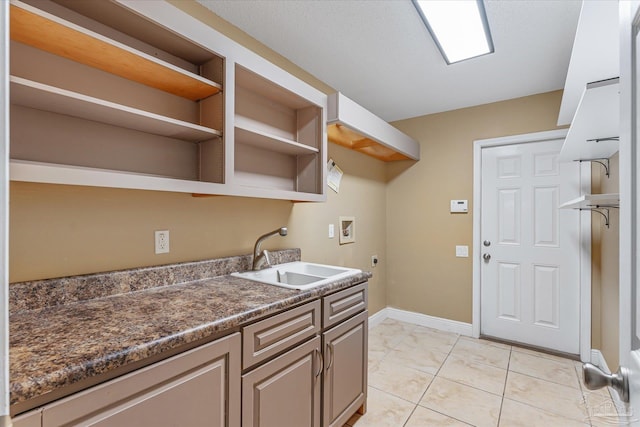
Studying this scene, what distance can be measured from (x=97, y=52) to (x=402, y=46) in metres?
1.77

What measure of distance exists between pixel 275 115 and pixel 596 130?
1903 millimetres

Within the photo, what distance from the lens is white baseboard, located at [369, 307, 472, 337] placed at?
319cm

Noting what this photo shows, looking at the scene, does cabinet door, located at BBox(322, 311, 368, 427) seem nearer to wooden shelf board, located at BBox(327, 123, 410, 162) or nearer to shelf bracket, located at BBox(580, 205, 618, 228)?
wooden shelf board, located at BBox(327, 123, 410, 162)

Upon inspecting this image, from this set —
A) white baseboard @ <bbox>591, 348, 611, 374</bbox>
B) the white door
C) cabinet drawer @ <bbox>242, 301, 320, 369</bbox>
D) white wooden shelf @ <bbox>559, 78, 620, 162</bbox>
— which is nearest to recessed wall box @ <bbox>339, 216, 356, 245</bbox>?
the white door

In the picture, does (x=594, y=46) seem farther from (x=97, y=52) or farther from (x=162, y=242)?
(x=162, y=242)

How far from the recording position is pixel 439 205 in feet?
10.9

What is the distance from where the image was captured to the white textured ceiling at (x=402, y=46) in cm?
173

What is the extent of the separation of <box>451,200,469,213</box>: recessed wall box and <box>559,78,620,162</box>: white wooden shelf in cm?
87

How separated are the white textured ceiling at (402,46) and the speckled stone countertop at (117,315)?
152cm

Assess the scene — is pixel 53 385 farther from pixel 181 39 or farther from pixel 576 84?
pixel 576 84

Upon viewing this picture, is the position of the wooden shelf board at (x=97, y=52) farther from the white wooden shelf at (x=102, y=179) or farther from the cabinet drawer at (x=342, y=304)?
the cabinet drawer at (x=342, y=304)

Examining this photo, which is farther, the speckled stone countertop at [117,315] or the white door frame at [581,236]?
the white door frame at [581,236]

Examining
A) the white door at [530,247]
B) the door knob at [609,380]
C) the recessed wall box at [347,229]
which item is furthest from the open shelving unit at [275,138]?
the white door at [530,247]

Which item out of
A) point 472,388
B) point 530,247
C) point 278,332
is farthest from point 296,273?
point 530,247
